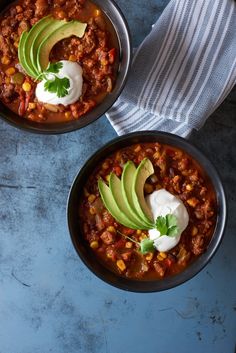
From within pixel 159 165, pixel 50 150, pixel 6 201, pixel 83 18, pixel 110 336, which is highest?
pixel 83 18

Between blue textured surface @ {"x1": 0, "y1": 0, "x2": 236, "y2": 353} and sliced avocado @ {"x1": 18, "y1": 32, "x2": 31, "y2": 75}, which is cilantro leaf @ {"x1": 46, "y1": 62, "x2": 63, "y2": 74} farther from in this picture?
blue textured surface @ {"x1": 0, "y1": 0, "x2": 236, "y2": 353}

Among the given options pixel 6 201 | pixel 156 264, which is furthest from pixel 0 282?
pixel 156 264

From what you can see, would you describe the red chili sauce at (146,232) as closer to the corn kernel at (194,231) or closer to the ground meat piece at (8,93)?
the corn kernel at (194,231)

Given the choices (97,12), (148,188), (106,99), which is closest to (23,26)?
(97,12)

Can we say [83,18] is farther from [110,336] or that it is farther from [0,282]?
[110,336]

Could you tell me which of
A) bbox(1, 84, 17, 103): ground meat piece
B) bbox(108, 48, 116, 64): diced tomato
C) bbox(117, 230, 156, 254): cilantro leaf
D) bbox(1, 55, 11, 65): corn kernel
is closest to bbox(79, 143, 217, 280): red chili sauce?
bbox(117, 230, 156, 254): cilantro leaf

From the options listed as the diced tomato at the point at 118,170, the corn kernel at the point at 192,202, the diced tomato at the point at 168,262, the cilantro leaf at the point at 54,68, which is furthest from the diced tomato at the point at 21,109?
the diced tomato at the point at 168,262

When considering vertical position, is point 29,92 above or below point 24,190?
above
